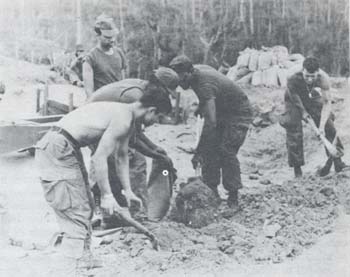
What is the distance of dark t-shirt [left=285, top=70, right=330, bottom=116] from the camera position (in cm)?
636

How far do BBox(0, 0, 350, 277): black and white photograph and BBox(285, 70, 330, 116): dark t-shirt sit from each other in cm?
2

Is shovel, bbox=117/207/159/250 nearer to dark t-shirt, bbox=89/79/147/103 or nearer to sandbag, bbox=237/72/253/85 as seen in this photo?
dark t-shirt, bbox=89/79/147/103

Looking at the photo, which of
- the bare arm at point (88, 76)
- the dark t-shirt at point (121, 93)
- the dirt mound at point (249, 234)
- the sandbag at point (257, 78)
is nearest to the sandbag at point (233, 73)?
the sandbag at point (257, 78)

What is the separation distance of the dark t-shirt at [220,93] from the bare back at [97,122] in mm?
1266

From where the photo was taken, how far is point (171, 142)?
8609mm

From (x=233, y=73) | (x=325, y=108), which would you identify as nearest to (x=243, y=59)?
(x=233, y=73)

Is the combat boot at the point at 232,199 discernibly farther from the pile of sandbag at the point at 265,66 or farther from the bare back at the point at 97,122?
the pile of sandbag at the point at 265,66

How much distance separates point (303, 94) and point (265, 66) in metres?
2.78

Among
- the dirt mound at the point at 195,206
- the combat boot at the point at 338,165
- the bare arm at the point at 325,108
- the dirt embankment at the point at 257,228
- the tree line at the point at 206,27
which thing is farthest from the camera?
the tree line at the point at 206,27

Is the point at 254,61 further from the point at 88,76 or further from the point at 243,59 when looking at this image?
the point at 88,76

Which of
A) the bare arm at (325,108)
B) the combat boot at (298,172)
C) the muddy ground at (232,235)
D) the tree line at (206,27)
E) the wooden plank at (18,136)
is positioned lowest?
the muddy ground at (232,235)

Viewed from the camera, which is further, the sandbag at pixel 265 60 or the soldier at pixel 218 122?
the sandbag at pixel 265 60

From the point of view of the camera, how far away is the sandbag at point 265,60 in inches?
356

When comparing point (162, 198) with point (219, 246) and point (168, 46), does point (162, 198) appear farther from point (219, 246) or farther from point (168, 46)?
point (168, 46)
